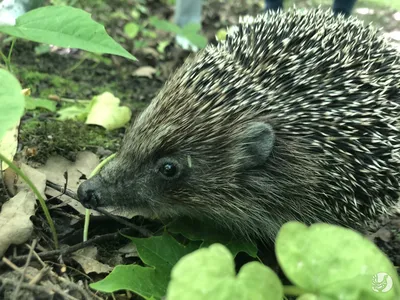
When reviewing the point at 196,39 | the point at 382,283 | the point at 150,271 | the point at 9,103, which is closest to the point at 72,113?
the point at 196,39

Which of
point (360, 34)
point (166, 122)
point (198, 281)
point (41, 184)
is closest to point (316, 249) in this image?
point (198, 281)

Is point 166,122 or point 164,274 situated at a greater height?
point 166,122

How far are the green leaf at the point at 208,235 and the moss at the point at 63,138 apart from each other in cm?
94

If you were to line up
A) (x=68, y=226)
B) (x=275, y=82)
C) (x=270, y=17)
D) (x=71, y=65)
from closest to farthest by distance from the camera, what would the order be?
(x=68, y=226) → (x=275, y=82) → (x=270, y=17) → (x=71, y=65)

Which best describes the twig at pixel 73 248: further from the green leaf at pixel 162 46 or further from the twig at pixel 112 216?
the green leaf at pixel 162 46

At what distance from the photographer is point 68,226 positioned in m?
2.67

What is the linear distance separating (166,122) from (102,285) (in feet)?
3.52

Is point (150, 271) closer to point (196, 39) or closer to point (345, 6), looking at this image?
point (196, 39)

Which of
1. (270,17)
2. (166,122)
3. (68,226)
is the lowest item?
(68,226)

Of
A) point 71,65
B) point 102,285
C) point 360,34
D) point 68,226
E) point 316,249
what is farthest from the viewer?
point 71,65

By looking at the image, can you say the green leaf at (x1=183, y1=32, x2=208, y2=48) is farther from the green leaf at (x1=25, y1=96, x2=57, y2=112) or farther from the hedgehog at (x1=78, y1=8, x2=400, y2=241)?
the hedgehog at (x1=78, y1=8, x2=400, y2=241)

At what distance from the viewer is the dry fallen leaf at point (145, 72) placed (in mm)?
5543

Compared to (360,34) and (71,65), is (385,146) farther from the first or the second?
(71,65)

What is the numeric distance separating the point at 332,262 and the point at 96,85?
3951 mm
